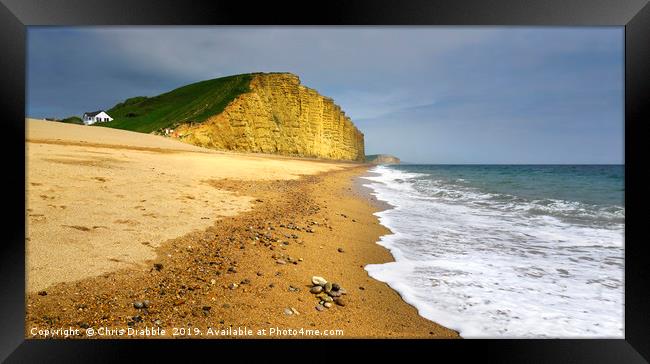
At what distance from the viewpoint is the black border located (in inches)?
88.8

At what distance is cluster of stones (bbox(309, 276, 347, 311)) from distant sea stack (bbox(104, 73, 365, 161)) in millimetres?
34762

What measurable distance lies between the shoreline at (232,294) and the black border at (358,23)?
17 cm

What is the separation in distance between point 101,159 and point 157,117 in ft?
138

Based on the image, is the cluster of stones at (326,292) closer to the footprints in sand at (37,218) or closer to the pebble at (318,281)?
the pebble at (318,281)

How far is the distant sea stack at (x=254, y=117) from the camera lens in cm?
3628

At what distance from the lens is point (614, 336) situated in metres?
2.60

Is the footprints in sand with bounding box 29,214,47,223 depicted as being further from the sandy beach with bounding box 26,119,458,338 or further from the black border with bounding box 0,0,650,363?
the black border with bounding box 0,0,650,363

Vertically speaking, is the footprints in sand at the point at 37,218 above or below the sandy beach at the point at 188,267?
above

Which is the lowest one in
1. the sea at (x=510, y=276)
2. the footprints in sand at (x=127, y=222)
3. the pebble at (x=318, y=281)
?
the sea at (x=510, y=276)

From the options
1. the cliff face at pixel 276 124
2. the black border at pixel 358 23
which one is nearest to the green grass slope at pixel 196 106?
the cliff face at pixel 276 124

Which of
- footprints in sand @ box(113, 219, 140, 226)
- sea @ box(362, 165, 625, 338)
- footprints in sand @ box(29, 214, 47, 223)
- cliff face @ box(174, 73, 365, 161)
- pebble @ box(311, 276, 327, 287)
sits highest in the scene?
cliff face @ box(174, 73, 365, 161)

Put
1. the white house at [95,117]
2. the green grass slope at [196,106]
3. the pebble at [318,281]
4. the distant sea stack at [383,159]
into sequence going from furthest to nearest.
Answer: the distant sea stack at [383,159], the white house at [95,117], the green grass slope at [196,106], the pebble at [318,281]

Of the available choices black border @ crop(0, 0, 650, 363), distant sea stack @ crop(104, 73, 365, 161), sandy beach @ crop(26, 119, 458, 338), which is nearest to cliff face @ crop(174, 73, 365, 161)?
distant sea stack @ crop(104, 73, 365, 161)

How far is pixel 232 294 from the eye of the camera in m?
2.66
